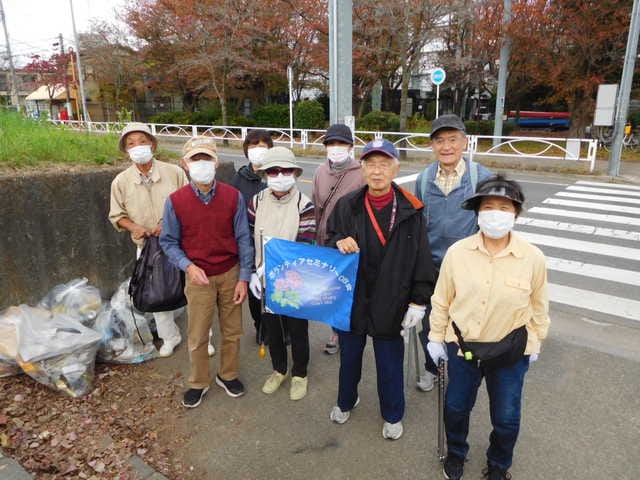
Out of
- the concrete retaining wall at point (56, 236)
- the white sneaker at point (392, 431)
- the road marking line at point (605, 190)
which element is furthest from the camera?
the road marking line at point (605, 190)

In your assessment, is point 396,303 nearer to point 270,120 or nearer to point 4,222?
point 4,222

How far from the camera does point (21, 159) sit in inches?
184

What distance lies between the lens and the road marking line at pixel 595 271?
582cm

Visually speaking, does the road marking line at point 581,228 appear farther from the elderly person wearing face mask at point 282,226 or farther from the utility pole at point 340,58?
the elderly person wearing face mask at point 282,226

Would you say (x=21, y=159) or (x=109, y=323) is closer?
(x=109, y=323)

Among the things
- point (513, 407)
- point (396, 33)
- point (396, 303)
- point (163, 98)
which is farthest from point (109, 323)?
point (163, 98)

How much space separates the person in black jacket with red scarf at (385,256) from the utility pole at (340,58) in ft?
21.6

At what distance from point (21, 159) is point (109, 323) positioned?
2.09m

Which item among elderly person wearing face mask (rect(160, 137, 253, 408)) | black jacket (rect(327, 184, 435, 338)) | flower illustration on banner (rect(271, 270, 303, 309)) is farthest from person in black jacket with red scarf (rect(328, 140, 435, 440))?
elderly person wearing face mask (rect(160, 137, 253, 408))

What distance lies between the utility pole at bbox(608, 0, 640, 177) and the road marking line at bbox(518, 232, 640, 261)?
7.47 m

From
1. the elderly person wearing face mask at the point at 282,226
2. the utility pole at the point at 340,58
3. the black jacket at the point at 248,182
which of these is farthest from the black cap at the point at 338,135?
the utility pole at the point at 340,58

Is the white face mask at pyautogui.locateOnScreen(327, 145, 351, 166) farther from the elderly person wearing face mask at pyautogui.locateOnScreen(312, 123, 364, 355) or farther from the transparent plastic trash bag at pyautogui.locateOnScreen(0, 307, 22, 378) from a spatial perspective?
the transparent plastic trash bag at pyautogui.locateOnScreen(0, 307, 22, 378)

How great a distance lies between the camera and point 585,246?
7105 mm

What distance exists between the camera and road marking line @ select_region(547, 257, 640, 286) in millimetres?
5825
